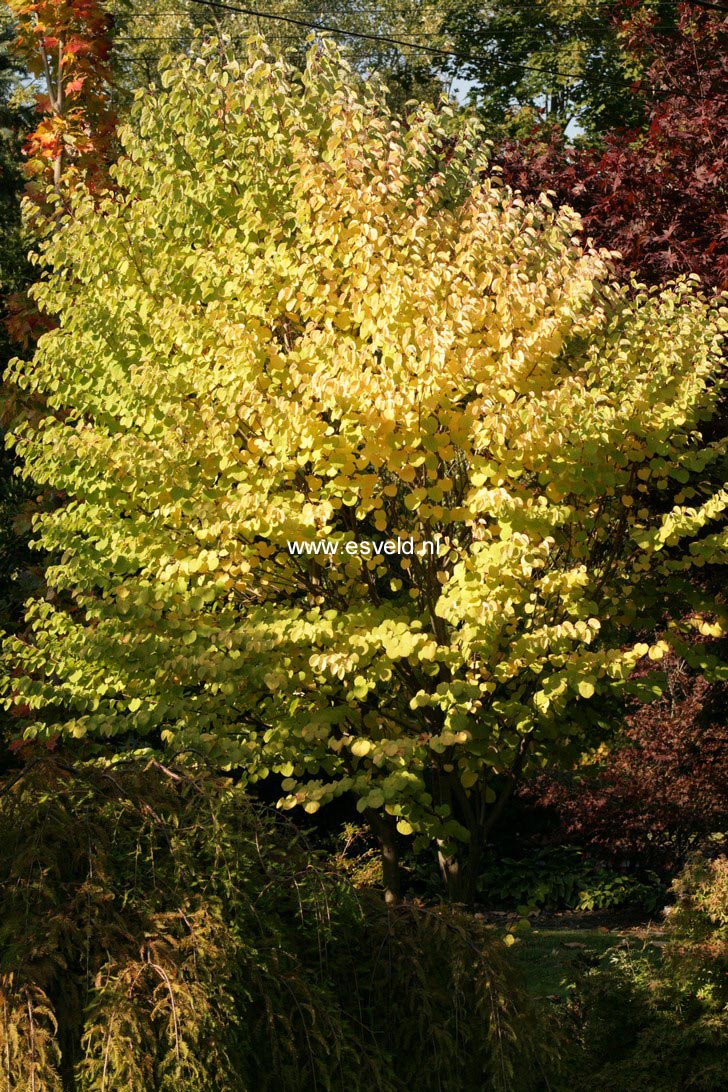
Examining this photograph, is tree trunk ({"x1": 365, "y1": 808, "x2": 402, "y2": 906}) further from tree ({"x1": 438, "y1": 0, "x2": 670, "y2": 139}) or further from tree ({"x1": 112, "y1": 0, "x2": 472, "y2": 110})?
tree ({"x1": 112, "y1": 0, "x2": 472, "y2": 110})

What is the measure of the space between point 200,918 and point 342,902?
0.59m

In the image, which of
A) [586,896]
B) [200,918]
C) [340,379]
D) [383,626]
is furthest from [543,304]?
[586,896]

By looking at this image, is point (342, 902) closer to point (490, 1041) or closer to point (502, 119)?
point (490, 1041)

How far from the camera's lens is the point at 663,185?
22.2 ft

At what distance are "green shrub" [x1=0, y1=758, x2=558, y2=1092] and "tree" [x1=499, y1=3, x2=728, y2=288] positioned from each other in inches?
188

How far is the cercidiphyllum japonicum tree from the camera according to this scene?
4.51 metres

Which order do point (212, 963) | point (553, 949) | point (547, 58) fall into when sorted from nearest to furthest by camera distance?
point (212, 963)
point (553, 949)
point (547, 58)

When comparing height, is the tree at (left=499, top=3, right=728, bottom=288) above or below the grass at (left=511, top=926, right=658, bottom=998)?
above

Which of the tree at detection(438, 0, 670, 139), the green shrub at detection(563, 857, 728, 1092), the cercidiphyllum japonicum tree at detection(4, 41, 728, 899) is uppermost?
the tree at detection(438, 0, 670, 139)

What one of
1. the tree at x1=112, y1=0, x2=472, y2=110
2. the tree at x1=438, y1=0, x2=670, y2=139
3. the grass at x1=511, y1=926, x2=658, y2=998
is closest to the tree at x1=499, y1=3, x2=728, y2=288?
the grass at x1=511, y1=926, x2=658, y2=998

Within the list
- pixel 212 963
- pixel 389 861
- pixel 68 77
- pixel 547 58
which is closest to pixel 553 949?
pixel 389 861

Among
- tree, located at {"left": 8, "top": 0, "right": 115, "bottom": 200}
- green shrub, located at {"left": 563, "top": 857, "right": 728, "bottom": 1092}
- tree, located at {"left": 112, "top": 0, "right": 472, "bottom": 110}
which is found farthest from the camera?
tree, located at {"left": 112, "top": 0, "right": 472, "bottom": 110}

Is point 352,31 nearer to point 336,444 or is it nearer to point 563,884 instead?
point 563,884

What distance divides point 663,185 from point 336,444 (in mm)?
3490
